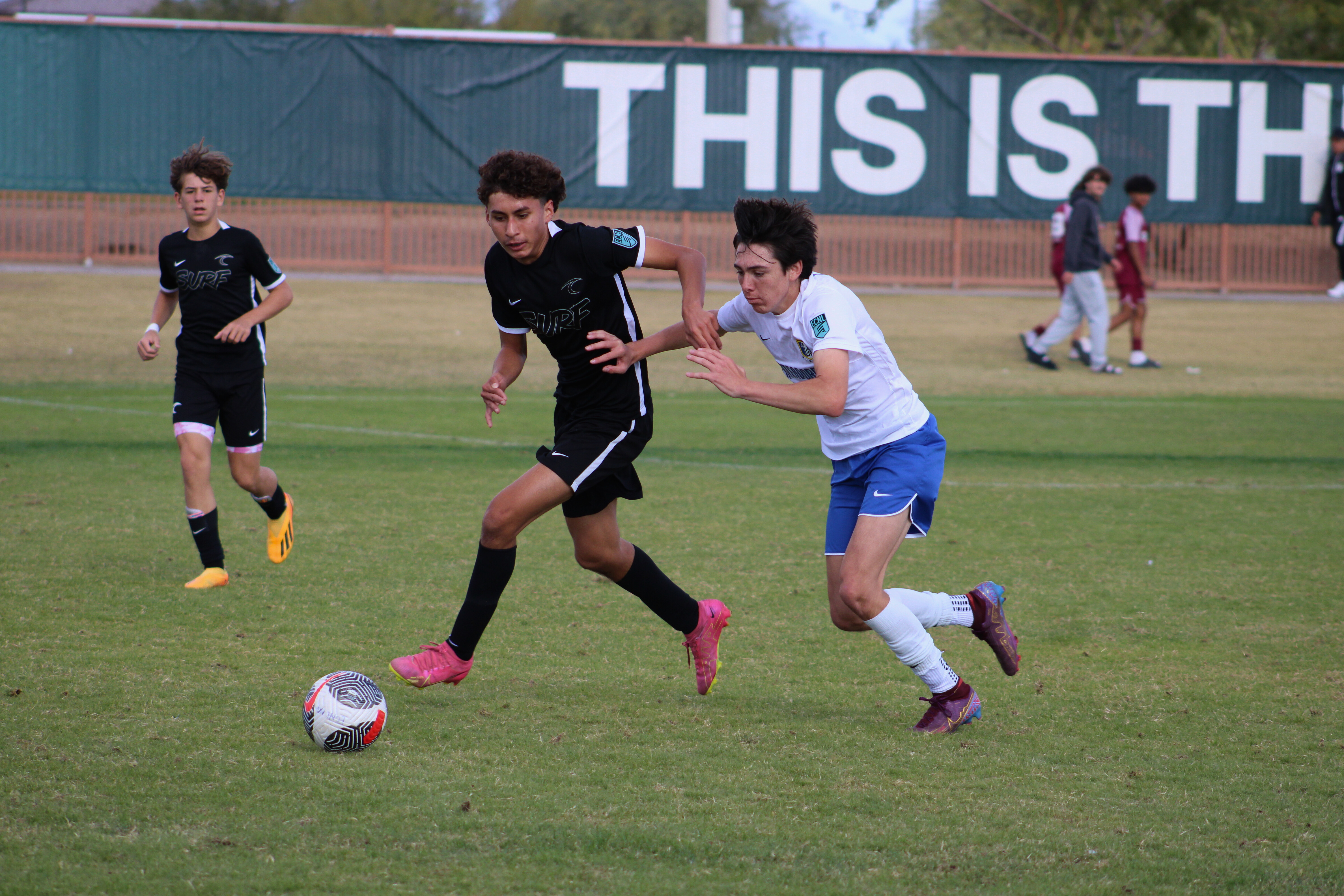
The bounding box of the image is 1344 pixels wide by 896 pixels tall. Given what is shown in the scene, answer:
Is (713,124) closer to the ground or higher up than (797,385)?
higher up

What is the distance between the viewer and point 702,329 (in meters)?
4.81

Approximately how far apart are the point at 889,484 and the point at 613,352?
43.4 inches

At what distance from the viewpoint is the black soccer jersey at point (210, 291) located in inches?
269

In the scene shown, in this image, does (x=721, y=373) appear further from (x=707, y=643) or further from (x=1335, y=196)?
Answer: (x=1335, y=196)

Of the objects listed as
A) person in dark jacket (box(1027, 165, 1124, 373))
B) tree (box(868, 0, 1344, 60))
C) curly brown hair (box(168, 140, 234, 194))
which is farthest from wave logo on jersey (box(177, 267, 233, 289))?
tree (box(868, 0, 1344, 60))

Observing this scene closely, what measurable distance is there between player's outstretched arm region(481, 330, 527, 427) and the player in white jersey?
65 centimetres

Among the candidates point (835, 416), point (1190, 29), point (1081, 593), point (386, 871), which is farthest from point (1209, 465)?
point (1190, 29)

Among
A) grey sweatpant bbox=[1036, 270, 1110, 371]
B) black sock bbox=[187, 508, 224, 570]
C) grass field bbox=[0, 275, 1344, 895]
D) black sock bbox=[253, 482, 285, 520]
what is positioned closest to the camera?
grass field bbox=[0, 275, 1344, 895]

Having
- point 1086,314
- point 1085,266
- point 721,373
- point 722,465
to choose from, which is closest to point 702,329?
point 721,373

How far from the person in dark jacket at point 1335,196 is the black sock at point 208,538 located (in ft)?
60.1

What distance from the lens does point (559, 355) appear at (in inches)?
204

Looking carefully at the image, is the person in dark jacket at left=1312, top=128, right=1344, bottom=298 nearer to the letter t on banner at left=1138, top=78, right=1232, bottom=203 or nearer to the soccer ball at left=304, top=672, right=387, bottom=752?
the letter t on banner at left=1138, top=78, right=1232, bottom=203

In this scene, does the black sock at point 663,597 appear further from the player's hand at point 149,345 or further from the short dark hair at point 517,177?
the player's hand at point 149,345

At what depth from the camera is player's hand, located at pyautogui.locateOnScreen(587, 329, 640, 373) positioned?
15.8ft
